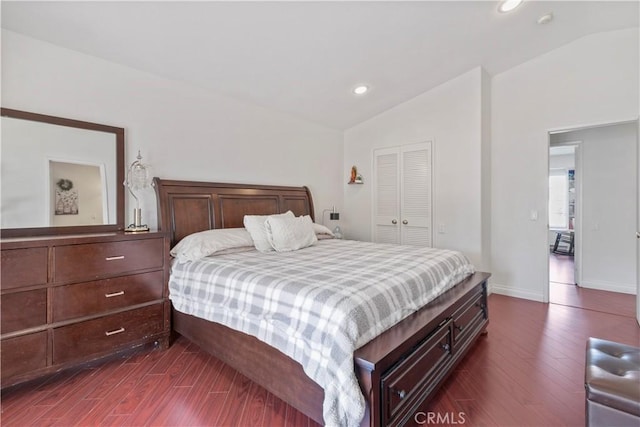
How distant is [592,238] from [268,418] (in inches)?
204

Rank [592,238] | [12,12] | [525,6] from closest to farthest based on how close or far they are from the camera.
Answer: [12,12] < [525,6] < [592,238]

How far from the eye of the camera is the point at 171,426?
1.73m

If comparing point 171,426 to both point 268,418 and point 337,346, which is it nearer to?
point 268,418

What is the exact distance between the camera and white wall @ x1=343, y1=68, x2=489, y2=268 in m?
3.90

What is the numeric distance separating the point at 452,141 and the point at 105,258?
410cm

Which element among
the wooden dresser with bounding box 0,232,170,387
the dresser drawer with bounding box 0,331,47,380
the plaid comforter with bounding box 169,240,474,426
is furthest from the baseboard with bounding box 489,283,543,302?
the dresser drawer with bounding box 0,331,47,380

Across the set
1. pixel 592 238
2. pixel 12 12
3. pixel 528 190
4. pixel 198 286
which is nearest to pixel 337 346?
pixel 198 286

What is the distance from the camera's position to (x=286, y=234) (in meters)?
3.15

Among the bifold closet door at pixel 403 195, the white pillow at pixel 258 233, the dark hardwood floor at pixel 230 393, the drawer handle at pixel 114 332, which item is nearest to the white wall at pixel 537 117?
the bifold closet door at pixel 403 195

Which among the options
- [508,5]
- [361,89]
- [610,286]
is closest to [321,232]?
[361,89]

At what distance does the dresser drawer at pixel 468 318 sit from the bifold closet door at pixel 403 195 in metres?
1.69

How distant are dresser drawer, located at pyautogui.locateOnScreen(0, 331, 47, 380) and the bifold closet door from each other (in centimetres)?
412

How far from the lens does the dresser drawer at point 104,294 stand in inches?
82.3

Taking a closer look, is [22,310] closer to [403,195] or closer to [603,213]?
[403,195]
